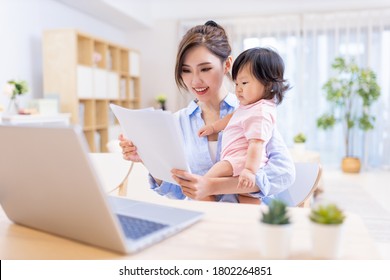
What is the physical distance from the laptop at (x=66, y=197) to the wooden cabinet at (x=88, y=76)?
10.0 feet

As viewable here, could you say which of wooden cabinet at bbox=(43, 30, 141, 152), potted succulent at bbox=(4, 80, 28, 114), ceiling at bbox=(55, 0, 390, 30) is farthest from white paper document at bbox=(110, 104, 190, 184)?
ceiling at bbox=(55, 0, 390, 30)

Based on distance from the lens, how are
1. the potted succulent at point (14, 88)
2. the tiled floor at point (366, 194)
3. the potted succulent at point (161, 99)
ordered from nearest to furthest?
the tiled floor at point (366, 194)
the potted succulent at point (14, 88)
the potted succulent at point (161, 99)

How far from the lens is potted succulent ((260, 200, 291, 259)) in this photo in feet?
1.44

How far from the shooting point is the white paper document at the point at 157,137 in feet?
2.13

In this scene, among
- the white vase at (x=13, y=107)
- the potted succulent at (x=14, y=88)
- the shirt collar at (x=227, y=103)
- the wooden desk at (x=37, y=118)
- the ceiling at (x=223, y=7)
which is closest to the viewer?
the shirt collar at (x=227, y=103)

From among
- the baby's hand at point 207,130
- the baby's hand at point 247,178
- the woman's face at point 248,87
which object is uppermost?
the woman's face at point 248,87

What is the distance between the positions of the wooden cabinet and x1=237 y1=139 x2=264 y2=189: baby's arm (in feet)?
9.50

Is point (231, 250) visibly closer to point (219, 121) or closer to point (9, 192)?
point (9, 192)

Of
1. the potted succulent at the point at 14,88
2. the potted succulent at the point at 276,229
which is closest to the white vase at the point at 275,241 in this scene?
the potted succulent at the point at 276,229

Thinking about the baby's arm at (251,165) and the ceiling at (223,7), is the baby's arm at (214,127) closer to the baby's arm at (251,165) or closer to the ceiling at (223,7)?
the baby's arm at (251,165)

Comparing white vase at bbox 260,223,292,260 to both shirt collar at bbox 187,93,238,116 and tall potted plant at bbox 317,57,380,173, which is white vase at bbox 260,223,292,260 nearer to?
shirt collar at bbox 187,93,238,116

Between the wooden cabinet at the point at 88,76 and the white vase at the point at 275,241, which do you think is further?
the wooden cabinet at the point at 88,76

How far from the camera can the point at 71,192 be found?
498 mm

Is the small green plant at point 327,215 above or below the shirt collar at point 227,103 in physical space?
below
